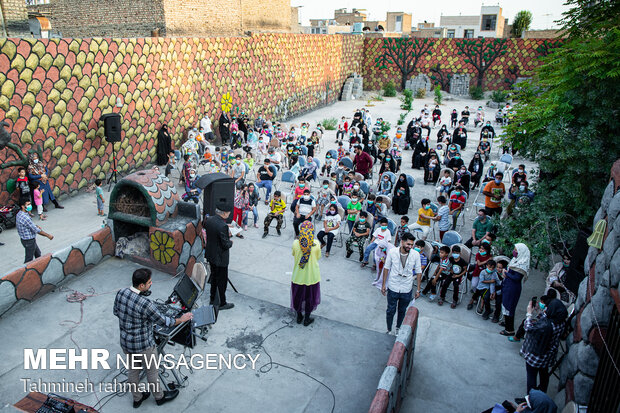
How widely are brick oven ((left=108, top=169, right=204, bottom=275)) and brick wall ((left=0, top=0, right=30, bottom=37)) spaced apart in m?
9.16

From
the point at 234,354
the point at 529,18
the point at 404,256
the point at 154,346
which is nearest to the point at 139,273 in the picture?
the point at 154,346

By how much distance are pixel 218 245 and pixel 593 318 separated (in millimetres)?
4772

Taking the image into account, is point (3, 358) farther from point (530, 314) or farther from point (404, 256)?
point (530, 314)

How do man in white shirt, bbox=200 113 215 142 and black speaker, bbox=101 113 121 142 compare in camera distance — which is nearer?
black speaker, bbox=101 113 121 142

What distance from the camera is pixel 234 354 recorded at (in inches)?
245

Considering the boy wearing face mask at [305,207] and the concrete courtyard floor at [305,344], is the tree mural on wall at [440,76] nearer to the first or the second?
the boy wearing face mask at [305,207]

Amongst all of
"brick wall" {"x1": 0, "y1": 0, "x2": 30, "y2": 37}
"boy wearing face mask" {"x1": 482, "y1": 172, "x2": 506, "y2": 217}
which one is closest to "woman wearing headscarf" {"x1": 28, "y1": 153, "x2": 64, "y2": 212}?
"brick wall" {"x1": 0, "y1": 0, "x2": 30, "y2": 37}

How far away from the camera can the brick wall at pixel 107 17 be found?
19062 mm

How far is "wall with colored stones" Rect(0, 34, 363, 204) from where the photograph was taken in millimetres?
11305

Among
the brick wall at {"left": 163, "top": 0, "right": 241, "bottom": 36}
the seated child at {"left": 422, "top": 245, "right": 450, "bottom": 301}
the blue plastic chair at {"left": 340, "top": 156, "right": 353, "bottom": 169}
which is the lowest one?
the seated child at {"left": 422, "top": 245, "right": 450, "bottom": 301}

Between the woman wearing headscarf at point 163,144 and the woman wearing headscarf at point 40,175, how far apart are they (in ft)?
14.5

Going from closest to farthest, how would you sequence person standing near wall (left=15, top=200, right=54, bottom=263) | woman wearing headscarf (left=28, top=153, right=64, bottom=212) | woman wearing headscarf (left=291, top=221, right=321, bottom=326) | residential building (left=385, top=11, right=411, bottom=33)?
1. woman wearing headscarf (left=291, top=221, right=321, bottom=326)
2. person standing near wall (left=15, top=200, right=54, bottom=263)
3. woman wearing headscarf (left=28, top=153, right=64, bottom=212)
4. residential building (left=385, top=11, right=411, bottom=33)

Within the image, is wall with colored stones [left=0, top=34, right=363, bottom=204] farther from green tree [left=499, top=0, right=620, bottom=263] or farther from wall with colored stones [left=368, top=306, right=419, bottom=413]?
green tree [left=499, top=0, right=620, bottom=263]

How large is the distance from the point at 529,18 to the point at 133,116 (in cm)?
4254
